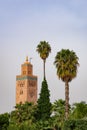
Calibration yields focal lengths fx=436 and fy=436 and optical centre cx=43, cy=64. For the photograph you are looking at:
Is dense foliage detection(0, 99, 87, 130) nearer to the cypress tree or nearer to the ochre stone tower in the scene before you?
the cypress tree

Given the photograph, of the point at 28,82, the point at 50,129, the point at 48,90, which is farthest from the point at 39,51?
the point at 28,82

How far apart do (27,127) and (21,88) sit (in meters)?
67.6

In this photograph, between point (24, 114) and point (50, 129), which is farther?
point (24, 114)

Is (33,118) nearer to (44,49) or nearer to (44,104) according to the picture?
(44,104)

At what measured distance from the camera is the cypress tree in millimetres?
67450

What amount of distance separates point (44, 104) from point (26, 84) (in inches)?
2066

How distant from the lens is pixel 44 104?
68188 millimetres

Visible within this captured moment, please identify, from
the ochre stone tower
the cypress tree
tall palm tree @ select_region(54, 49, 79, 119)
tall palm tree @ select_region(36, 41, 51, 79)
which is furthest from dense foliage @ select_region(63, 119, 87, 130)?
the ochre stone tower

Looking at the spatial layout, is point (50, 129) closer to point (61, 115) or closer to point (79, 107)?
point (79, 107)

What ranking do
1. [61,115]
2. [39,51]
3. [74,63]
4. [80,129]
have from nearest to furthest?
[80,129] < [74,63] < [61,115] < [39,51]

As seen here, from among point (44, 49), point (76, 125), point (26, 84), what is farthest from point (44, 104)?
point (26, 84)

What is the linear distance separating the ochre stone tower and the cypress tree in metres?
Result: 49.3

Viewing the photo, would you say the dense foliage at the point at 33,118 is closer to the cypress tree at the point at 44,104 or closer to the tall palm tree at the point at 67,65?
the cypress tree at the point at 44,104

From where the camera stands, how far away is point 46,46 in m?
71.9
